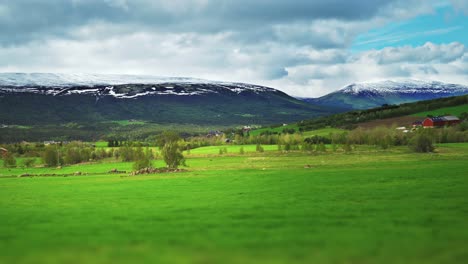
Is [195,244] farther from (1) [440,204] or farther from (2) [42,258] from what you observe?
(1) [440,204]

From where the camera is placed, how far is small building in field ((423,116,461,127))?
525 ft

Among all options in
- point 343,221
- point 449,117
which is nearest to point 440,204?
point 343,221

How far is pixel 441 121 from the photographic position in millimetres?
161375

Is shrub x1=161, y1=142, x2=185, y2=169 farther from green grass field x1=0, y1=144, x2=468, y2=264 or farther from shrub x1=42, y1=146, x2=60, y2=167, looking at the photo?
shrub x1=42, y1=146, x2=60, y2=167

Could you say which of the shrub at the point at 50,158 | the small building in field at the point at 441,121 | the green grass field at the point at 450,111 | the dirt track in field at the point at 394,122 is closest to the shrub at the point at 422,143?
the small building in field at the point at 441,121

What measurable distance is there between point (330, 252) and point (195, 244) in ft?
21.2

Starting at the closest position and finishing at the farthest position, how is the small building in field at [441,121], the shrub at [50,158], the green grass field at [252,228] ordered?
the green grass field at [252,228]
the shrub at [50,158]
the small building in field at [441,121]

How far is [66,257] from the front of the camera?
742 inches

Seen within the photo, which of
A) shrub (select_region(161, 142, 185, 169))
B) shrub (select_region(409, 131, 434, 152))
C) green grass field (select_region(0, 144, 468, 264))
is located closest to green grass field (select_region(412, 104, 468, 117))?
shrub (select_region(409, 131, 434, 152))

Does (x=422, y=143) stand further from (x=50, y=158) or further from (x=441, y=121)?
(x=50, y=158)

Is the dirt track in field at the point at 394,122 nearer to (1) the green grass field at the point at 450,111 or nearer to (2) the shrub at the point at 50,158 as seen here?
(1) the green grass field at the point at 450,111

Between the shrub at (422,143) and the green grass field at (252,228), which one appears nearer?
the green grass field at (252,228)

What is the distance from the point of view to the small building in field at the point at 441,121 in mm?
160012

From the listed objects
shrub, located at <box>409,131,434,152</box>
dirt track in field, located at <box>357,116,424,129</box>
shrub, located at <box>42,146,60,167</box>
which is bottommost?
shrub, located at <box>42,146,60,167</box>
